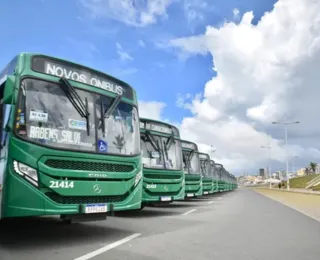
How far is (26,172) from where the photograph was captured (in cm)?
616

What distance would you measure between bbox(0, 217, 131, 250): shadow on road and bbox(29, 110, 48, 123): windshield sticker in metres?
2.08

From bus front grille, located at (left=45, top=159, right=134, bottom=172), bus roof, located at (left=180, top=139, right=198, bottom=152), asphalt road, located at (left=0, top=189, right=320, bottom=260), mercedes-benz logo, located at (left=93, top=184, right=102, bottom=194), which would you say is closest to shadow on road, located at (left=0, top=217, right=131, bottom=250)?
asphalt road, located at (left=0, top=189, right=320, bottom=260)

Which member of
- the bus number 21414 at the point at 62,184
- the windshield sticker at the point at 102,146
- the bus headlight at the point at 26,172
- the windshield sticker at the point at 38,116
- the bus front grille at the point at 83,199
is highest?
the windshield sticker at the point at 38,116

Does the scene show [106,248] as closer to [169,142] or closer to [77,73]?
[77,73]

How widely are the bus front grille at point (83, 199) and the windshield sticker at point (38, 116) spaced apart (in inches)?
47.6

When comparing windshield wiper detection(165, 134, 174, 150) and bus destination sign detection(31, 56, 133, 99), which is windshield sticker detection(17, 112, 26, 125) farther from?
windshield wiper detection(165, 134, 174, 150)

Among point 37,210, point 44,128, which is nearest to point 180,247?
point 37,210

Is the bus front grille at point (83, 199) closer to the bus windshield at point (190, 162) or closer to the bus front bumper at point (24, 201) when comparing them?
the bus front bumper at point (24, 201)

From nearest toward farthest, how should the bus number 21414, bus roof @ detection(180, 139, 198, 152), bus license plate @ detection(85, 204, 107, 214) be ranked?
the bus number 21414, bus license plate @ detection(85, 204, 107, 214), bus roof @ detection(180, 139, 198, 152)

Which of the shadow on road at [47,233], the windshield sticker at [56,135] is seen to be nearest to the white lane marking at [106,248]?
the shadow on road at [47,233]

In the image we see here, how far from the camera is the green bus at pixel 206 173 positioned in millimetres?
25531

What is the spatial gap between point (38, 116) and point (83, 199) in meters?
1.60

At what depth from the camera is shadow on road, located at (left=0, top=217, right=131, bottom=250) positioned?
6.85 meters

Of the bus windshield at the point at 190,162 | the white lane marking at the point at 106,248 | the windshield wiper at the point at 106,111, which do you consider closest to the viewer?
the white lane marking at the point at 106,248
